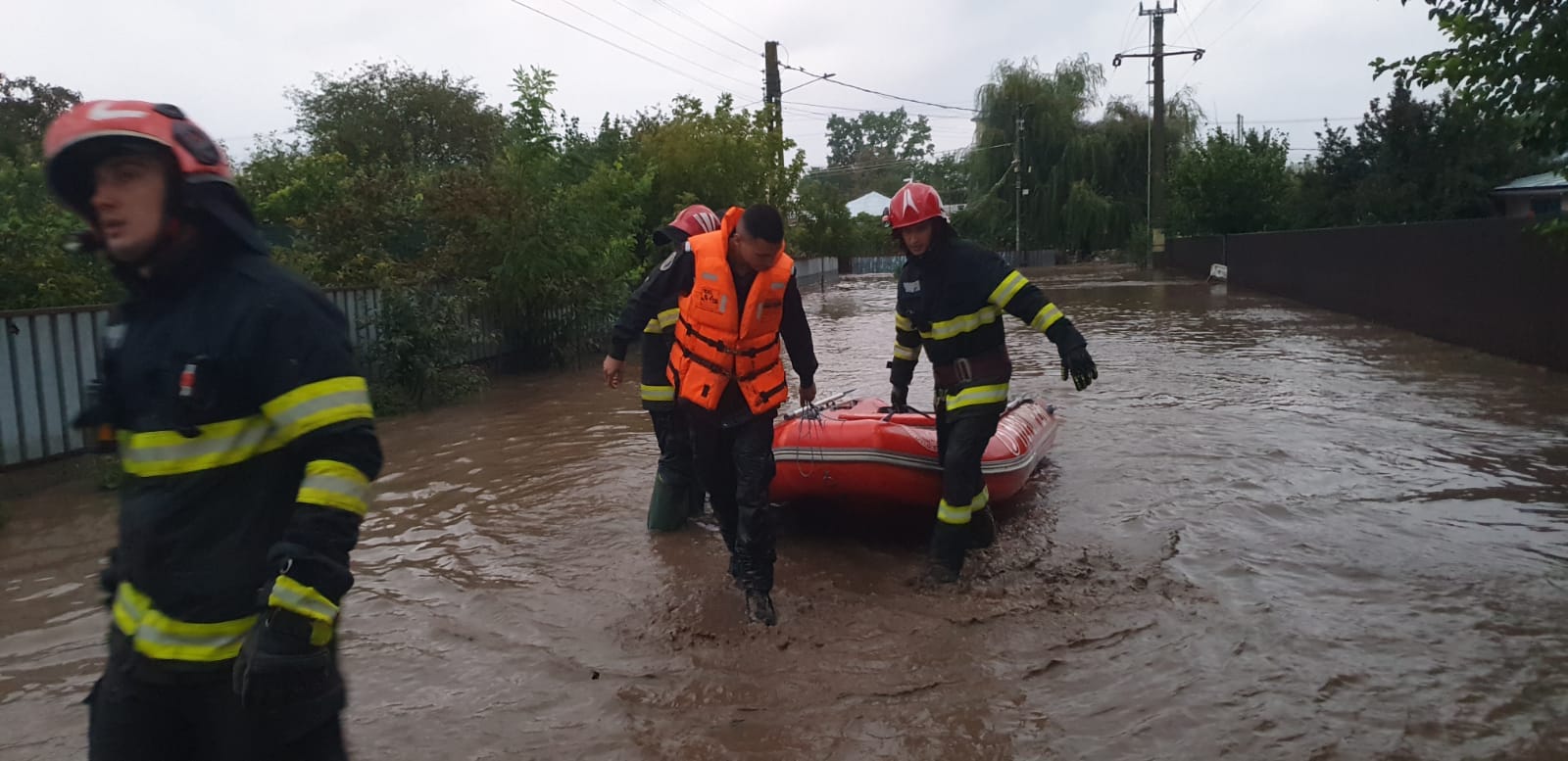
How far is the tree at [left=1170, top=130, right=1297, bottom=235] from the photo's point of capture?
112 feet

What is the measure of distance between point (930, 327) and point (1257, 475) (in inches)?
127

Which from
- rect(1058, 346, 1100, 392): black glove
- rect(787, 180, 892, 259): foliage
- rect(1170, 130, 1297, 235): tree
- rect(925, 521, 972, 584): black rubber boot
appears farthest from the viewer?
rect(787, 180, 892, 259): foliage

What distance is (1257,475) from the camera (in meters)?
7.26

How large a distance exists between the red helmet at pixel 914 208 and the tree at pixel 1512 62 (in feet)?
11.7

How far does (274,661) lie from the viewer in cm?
195

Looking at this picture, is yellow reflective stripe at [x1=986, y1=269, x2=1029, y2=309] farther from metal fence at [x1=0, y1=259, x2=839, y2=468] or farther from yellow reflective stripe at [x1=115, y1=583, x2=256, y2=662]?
metal fence at [x1=0, y1=259, x2=839, y2=468]

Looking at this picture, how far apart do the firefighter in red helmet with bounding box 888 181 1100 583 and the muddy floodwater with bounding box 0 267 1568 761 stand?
0.42m

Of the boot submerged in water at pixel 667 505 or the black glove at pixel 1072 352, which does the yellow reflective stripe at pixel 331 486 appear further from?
the boot submerged in water at pixel 667 505

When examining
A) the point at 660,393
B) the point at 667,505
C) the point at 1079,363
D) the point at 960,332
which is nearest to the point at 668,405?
the point at 660,393

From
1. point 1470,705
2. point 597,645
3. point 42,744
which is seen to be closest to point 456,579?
point 597,645

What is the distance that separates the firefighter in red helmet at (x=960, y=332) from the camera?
5.09 metres

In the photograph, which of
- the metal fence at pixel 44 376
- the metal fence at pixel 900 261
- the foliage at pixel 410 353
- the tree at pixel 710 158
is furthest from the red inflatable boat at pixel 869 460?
the metal fence at pixel 900 261

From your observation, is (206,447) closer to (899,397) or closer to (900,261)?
(899,397)

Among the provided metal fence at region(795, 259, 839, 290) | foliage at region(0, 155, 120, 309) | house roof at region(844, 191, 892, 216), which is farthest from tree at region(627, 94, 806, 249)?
house roof at region(844, 191, 892, 216)
